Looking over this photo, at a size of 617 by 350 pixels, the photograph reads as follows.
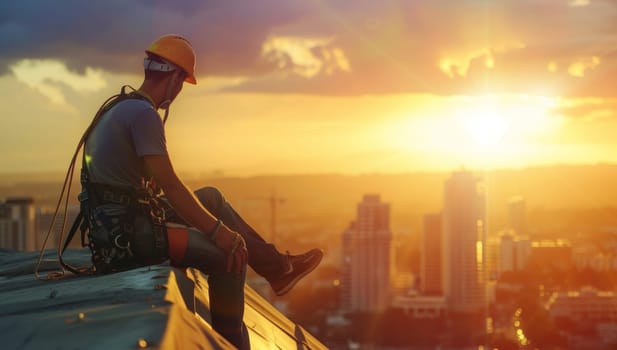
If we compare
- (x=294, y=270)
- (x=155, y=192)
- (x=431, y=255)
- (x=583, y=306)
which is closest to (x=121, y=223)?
→ (x=155, y=192)

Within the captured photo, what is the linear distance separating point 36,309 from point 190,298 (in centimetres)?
71

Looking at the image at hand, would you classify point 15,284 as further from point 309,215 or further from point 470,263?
point 309,215

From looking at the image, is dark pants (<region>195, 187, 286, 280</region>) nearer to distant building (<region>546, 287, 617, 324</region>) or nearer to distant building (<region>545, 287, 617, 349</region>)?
distant building (<region>545, 287, 617, 349</region>)

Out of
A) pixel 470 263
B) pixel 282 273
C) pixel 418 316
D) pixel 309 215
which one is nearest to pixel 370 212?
pixel 309 215

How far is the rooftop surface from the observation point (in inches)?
97.5

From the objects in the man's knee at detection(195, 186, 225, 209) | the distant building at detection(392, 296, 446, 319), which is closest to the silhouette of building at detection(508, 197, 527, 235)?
the distant building at detection(392, 296, 446, 319)

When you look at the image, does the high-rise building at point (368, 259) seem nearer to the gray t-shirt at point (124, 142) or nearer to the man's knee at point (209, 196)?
the man's knee at point (209, 196)

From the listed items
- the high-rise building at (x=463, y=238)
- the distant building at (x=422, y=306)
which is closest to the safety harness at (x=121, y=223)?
the distant building at (x=422, y=306)

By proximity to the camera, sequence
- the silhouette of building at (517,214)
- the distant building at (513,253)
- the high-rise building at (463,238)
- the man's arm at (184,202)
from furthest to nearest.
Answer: the silhouette of building at (517,214)
the high-rise building at (463,238)
the distant building at (513,253)
the man's arm at (184,202)

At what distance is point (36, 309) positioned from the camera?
2.98 metres

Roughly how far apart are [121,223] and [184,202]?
0.80ft

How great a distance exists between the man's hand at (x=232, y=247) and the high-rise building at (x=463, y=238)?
42.1 m

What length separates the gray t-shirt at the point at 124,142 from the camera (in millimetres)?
3541

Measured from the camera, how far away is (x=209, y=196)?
3883mm
